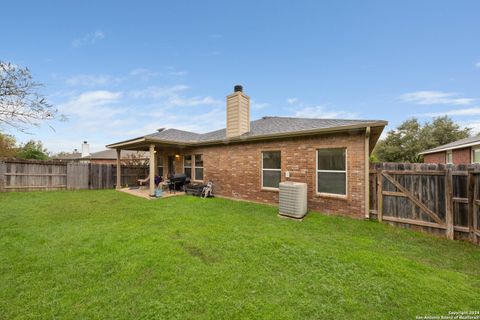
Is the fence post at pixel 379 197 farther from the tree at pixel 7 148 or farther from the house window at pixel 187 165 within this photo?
the tree at pixel 7 148

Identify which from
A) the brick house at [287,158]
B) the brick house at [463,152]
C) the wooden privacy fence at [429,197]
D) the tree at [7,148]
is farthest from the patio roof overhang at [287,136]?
the tree at [7,148]

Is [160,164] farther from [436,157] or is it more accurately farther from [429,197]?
[436,157]

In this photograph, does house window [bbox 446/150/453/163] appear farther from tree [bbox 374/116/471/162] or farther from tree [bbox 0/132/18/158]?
tree [bbox 0/132/18/158]

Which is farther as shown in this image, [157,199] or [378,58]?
[378,58]

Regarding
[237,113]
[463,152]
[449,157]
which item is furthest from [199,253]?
[449,157]

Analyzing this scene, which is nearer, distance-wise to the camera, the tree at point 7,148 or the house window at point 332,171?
the house window at point 332,171

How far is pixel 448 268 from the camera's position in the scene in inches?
132

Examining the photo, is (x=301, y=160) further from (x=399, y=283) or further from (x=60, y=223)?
(x=60, y=223)

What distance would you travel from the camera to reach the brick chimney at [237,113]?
953 cm

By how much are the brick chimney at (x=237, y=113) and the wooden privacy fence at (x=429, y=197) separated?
18.6 ft

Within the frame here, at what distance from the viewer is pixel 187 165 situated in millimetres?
12078

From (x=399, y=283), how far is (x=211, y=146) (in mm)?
8894

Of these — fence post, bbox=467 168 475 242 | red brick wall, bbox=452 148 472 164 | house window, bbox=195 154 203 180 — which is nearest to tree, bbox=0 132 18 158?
house window, bbox=195 154 203 180

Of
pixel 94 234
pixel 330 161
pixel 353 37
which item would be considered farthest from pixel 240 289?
pixel 353 37
